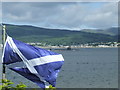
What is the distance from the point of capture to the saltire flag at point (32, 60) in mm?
7523

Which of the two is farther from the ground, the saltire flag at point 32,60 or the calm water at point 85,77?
the saltire flag at point 32,60

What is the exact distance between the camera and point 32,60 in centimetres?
753

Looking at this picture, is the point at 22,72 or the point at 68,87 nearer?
the point at 22,72

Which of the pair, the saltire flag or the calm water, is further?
the calm water

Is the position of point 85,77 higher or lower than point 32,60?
lower

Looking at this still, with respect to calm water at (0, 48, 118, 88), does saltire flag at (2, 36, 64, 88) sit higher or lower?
higher

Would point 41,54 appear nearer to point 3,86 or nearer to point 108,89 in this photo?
point 3,86

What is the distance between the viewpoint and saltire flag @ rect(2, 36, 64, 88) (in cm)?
752

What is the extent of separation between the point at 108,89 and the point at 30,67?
99.5ft

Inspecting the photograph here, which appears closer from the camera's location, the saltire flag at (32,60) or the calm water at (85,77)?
the saltire flag at (32,60)

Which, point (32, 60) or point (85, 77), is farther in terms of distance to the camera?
point (85, 77)

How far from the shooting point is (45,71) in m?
7.55

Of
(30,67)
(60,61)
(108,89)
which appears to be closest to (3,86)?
(30,67)

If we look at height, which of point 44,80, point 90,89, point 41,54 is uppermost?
point 41,54
